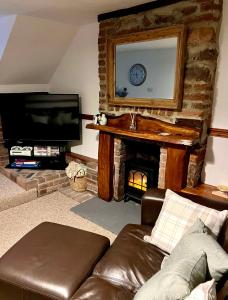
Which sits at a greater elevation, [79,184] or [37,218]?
[79,184]

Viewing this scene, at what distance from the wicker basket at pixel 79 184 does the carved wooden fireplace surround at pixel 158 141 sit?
38 centimetres

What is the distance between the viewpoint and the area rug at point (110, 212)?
2.80m

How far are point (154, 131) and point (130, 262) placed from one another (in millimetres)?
1538

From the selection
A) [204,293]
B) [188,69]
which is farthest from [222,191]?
[204,293]

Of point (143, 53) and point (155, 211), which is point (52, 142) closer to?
point (143, 53)

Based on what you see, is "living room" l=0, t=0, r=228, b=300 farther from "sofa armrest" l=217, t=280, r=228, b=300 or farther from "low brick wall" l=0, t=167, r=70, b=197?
"sofa armrest" l=217, t=280, r=228, b=300

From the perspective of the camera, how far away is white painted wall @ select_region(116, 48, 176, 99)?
256cm

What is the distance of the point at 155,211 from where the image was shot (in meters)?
2.01

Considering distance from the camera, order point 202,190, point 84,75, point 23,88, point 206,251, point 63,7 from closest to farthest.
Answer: point 206,251 < point 202,190 < point 63,7 < point 84,75 < point 23,88

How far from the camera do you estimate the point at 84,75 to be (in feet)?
12.0

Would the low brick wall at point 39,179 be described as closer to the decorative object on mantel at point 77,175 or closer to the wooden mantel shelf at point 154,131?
the decorative object on mantel at point 77,175

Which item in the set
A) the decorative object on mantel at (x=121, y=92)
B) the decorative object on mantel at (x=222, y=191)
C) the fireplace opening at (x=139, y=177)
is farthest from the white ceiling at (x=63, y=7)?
the decorative object on mantel at (x=222, y=191)

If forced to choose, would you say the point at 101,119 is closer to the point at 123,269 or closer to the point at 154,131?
the point at 154,131

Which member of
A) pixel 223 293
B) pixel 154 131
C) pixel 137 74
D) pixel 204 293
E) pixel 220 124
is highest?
pixel 137 74
